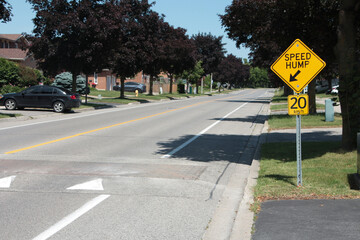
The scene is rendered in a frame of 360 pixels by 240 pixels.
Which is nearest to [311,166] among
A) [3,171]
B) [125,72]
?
[3,171]

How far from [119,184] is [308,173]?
346cm

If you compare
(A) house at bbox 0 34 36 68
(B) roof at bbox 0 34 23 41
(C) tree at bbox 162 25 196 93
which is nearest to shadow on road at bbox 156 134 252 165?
(C) tree at bbox 162 25 196 93

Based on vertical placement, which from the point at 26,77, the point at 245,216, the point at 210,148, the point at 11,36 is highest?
the point at 11,36

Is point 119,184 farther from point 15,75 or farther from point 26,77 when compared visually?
point 26,77

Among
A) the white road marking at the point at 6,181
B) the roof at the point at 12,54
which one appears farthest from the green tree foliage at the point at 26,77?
the white road marking at the point at 6,181

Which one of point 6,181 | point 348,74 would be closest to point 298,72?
point 348,74

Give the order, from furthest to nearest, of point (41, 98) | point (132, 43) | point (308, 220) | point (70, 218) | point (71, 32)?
point (132, 43) → point (71, 32) → point (41, 98) → point (70, 218) → point (308, 220)

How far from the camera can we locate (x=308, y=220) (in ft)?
17.2

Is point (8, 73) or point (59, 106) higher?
point (8, 73)

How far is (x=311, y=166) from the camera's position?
8688 millimetres

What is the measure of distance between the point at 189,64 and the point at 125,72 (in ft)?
63.7

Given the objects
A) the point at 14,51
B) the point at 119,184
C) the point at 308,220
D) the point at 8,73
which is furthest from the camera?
the point at 14,51

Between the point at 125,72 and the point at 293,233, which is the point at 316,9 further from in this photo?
the point at 125,72

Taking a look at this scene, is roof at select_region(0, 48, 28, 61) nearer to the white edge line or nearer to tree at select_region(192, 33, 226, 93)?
tree at select_region(192, 33, 226, 93)
